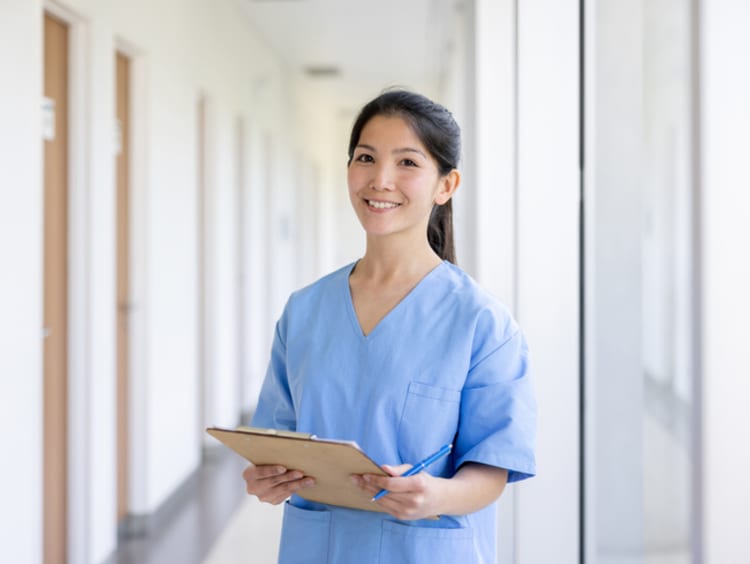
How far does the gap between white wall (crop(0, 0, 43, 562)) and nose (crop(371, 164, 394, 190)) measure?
1.61 meters

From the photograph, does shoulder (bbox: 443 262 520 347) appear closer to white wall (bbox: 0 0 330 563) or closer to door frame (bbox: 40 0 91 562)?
white wall (bbox: 0 0 330 563)

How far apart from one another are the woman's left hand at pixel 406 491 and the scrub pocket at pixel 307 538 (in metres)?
0.17

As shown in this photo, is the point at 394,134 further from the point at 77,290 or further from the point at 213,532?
the point at 213,532

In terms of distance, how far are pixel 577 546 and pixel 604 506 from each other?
232mm

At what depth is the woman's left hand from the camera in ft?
3.46

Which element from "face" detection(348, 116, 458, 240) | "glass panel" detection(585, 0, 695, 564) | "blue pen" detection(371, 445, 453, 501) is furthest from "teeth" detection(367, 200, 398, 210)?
"glass panel" detection(585, 0, 695, 564)

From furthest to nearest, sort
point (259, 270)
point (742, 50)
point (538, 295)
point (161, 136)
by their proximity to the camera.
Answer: point (259, 270), point (161, 136), point (538, 295), point (742, 50)

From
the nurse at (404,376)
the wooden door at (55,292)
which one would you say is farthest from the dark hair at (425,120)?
the wooden door at (55,292)

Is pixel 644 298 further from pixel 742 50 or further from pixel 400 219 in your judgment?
pixel 742 50

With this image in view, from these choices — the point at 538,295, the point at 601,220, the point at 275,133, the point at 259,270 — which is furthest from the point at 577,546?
the point at 275,133

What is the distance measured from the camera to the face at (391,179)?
1.23 metres

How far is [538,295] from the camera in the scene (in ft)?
7.27

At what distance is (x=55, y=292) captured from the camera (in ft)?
9.90

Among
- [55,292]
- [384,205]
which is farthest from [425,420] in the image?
[55,292]
